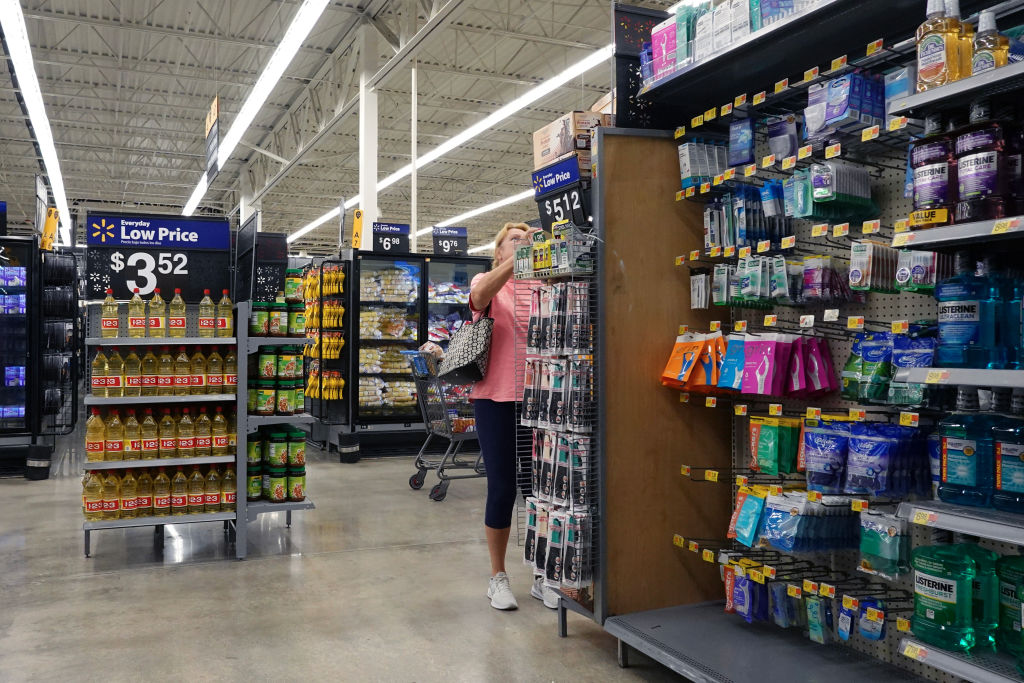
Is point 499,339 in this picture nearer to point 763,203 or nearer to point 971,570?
point 763,203

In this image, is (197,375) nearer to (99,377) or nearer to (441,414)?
(99,377)

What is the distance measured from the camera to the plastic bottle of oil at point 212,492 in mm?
4934

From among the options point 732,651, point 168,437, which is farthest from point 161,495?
point 732,651

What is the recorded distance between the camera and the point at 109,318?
4.66m

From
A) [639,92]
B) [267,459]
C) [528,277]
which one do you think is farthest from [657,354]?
[267,459]

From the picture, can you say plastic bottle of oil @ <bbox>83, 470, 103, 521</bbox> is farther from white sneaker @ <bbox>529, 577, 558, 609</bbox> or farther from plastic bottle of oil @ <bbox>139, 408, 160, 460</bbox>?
white sneaker @ <bbox>529, 577, 558, 609</bbox>

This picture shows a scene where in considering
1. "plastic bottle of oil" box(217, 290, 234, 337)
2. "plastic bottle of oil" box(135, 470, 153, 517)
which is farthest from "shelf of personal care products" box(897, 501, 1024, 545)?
"plastic bottle of oil" box(135, 470, 153, 517)

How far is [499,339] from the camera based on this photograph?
151 inches

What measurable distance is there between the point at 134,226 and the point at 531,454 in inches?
112

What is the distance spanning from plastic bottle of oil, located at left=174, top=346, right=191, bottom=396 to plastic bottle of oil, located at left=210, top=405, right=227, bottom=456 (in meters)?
0.23

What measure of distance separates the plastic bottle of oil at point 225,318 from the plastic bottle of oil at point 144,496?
38.2 inches

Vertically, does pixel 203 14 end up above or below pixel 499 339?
above

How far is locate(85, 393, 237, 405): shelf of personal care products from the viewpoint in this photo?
4.58 meters

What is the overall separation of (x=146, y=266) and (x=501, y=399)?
2.58 metres
